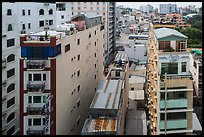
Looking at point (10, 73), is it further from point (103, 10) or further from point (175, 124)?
point (103, 10)

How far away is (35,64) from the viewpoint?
2.68 meters

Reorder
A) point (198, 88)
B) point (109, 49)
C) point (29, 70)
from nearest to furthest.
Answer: point (29, 70) → point (198, 88) → point (109, 49)

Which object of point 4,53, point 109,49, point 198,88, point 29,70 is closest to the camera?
point 29,70

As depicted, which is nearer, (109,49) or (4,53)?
(4,53)

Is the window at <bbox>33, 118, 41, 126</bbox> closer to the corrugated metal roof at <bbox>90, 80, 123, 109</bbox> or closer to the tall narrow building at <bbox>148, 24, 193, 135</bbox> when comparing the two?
the corrugated metal roof at <bbox>90, 80, 123, 109</bbox>

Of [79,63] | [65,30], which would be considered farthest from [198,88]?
[65,30]

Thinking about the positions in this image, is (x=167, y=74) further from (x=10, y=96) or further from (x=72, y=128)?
(x=10, y=96)

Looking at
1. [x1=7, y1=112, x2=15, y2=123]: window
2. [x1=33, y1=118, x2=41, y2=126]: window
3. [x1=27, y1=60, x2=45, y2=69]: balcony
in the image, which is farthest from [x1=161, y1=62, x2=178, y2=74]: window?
[x1=7, y1=112, x2=15, y2=123]: window

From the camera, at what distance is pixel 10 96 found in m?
3.77

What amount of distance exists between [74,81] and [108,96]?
43 centimetres

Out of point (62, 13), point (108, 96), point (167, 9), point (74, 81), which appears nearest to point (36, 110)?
point (74, 81)

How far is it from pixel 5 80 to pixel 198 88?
3.48 meters

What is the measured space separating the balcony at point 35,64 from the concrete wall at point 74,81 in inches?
6.3

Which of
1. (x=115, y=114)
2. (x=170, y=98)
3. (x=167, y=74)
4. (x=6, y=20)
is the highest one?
(x=6, y=20)
